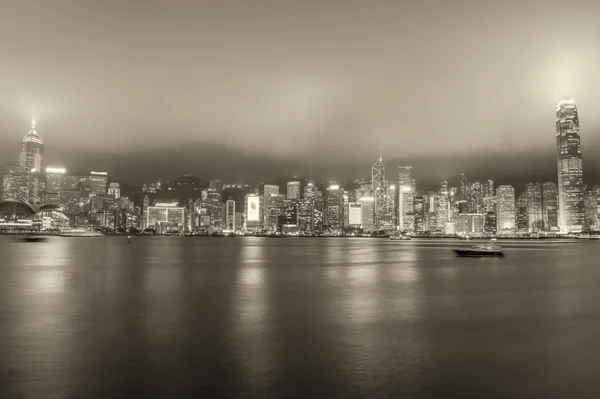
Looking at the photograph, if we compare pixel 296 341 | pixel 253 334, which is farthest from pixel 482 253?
pixel 296 341

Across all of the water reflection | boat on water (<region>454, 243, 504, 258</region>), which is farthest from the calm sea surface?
boat on water (<region>454, 243, 504, 258</region>)

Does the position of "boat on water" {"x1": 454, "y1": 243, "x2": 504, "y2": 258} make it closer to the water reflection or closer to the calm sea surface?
the calm sea surface

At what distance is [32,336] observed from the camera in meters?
22.1

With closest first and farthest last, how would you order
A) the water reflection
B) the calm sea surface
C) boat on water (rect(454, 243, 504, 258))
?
the calm sea surface
the water reflection
boat on water (rect(454, 243, 504, 258))

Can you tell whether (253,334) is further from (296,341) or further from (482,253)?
(482,253)

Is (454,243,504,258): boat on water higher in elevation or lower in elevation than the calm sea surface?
lower

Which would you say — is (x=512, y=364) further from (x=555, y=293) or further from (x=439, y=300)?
(x=555, y=293)

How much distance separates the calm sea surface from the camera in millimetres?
14930

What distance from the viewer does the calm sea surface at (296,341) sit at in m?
14.9

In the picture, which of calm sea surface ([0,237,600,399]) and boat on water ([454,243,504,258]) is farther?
boat on water ([454,243,504,258])

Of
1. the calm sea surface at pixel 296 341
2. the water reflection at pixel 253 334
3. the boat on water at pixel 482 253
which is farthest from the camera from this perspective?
the boat on water at pixel 482 253

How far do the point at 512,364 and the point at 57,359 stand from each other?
17.8m

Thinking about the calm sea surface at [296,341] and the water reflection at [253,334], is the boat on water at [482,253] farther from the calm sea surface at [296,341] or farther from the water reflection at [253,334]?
the water reflection at [253,334]

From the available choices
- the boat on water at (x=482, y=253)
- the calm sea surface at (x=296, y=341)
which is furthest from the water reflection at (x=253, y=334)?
the boat on water at (x=482, y=253)
